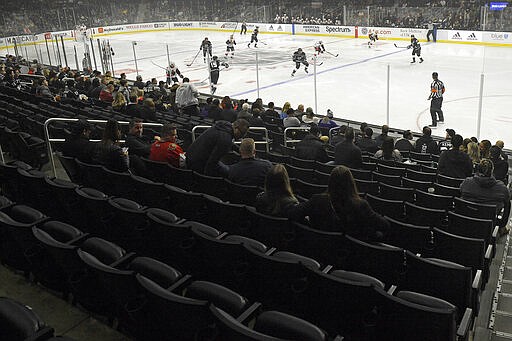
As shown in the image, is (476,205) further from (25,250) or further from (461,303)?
(25,250)

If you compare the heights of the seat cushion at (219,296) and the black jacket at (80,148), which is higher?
the black jacket at (80,148)

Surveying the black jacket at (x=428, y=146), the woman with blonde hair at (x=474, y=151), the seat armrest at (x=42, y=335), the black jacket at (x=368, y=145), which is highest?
the seat armrest at (x=42, y=335)

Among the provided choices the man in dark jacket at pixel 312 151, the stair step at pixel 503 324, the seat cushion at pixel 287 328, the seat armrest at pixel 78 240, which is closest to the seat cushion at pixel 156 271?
the seat armrest at pixel 78 240

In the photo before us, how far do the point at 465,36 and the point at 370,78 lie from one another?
1106 cm

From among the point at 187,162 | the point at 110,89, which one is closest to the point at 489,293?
the point at 187,162

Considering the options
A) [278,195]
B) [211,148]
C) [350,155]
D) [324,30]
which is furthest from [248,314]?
[324,30]

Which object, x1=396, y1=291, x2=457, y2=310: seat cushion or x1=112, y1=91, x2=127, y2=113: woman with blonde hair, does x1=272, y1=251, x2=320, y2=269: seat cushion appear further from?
x1=112, y1=91, x2=127, y2=113: woman with blonde hair

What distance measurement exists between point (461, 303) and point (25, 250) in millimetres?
3284

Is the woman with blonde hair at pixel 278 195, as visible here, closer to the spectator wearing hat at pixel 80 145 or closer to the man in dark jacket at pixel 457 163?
the spectator wearing hat at pixel 80 145

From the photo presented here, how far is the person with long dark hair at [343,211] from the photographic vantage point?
4.18m

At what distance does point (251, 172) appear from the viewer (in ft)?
17.9

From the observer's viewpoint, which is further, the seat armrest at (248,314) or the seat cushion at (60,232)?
the seat cushion at (60,232)

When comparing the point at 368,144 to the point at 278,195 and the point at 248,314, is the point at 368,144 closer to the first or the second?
the point at 278,195

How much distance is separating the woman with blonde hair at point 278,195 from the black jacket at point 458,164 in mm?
4233
